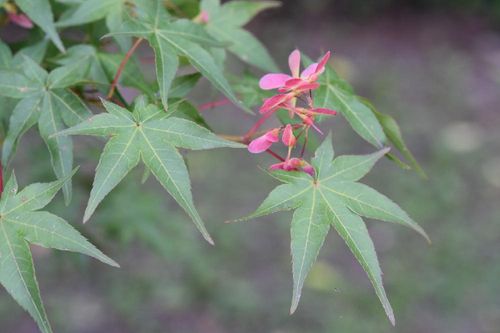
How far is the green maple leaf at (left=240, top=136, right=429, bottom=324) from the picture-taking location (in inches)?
46.4

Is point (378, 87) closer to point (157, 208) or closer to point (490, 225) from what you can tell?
point (490, 225)

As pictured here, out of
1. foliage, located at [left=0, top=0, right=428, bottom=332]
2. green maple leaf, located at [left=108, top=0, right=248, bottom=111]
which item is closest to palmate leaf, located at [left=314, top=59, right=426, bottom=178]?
foliage, located at [left=0, top=0, right=428, bottom=332]

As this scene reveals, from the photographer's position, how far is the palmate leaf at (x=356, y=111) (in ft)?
4.66

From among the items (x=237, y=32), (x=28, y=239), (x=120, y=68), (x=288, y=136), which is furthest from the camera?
(x=237, y=32)

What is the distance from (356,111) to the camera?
56.9 inches

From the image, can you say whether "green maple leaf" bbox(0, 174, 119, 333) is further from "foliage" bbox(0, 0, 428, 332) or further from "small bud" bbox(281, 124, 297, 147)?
"small bud" bbox(281, 124, 297, 147)

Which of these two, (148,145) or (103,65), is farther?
(103,65)

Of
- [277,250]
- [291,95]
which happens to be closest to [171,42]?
→ [291,95]

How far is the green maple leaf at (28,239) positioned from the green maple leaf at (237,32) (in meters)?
0.70

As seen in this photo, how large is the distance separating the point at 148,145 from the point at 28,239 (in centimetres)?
25

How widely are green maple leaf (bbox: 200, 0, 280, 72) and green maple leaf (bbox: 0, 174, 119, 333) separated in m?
0.70

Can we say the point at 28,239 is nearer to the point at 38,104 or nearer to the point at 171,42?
the point at 38,104

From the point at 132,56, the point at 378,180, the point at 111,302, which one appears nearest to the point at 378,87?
the point at 378,180

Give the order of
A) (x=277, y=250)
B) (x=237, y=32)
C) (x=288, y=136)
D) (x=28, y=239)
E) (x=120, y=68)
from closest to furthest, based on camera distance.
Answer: (x=28, y=239)
(x=288, y=136)
(x=120, y=68)
(x=237, y=32)
(x=277, y=250)
